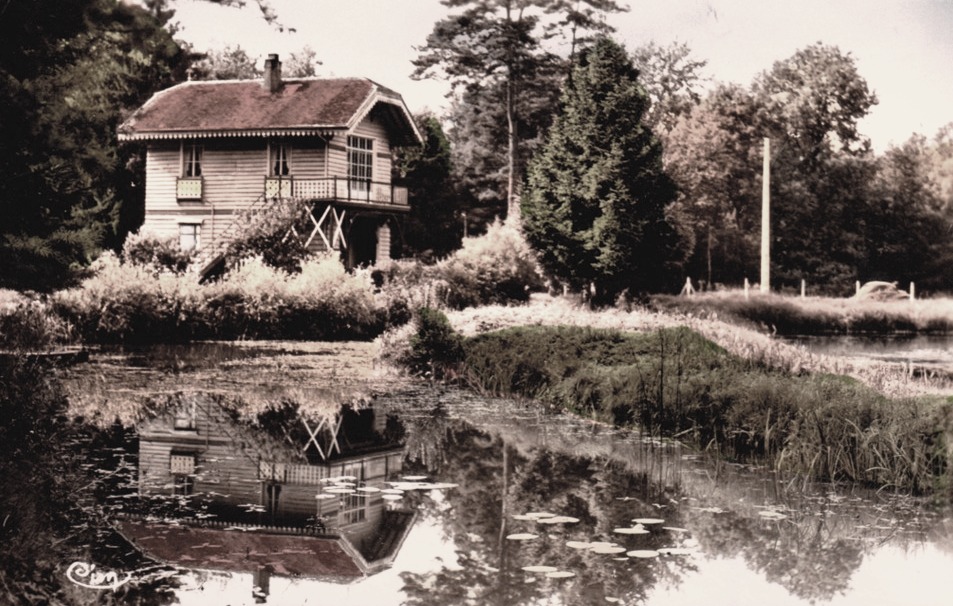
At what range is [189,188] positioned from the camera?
Answer: 2600cm

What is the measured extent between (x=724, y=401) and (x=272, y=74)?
19.4 metres

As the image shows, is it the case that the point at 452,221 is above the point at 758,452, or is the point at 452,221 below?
above

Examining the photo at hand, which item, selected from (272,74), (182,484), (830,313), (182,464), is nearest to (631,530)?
(182,484)

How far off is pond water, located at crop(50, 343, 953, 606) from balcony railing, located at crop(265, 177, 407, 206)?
1515 cm

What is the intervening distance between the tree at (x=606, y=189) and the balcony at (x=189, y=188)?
8970 mm

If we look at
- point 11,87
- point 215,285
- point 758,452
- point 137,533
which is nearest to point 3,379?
point 11,87

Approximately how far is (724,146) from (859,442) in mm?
25030

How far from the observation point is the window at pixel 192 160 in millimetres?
26469

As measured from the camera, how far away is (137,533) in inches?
215

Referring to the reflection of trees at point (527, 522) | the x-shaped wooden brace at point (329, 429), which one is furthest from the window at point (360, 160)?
the reflection of trees at point (527, 522)

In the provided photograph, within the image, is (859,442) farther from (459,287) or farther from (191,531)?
(459,287)

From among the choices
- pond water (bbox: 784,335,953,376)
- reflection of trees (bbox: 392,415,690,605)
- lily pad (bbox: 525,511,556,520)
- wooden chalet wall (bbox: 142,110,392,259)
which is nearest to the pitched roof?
wooden chalet wall (bbox: 142,110,392,259)

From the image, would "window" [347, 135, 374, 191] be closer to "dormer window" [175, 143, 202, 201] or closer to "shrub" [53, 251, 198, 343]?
"dormer window" [175, 143, 202, 201]

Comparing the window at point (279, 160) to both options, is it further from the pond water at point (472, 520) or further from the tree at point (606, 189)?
the pond water at point (472, 520)
